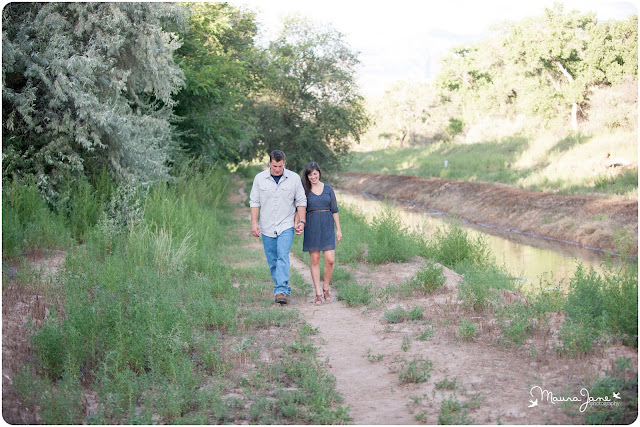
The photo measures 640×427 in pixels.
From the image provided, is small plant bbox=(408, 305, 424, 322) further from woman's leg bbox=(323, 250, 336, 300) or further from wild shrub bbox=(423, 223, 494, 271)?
wild shrub bbox=(423, 223, 494, 271)

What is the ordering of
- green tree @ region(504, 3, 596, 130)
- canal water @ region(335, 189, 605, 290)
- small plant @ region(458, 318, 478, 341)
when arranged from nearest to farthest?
1. small plant @ region(458, 318, 478, 341)
2. canal water @ region(335, 189, 605, 290)
3. green tree @ region(504, 3, 596, 130)

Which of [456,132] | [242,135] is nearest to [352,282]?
[242,135]

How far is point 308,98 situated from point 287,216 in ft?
74.9

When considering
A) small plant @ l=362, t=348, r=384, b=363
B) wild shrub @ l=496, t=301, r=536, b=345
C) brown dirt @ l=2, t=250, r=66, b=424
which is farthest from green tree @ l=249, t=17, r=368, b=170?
small plant @ l=362, t=348, r=384, b=363

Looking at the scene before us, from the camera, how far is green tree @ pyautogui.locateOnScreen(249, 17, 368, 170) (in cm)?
2989

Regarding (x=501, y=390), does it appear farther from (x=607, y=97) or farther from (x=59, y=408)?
(x=607, y=97)

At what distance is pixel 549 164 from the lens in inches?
1166

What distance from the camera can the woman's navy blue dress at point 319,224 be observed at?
28.4 feet

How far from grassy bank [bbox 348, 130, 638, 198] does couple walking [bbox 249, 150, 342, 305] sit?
1512cm

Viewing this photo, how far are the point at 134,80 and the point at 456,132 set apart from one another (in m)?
53.4

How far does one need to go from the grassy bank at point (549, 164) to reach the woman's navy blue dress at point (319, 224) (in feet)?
49.4

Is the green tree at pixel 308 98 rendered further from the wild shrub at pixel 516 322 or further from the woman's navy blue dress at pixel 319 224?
the wild shrub at pixel 516 322

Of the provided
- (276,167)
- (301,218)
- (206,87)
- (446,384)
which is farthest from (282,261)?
A: (206,87)

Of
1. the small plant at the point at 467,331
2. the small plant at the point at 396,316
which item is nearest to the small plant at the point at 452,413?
the small plant at the point at 467,331
